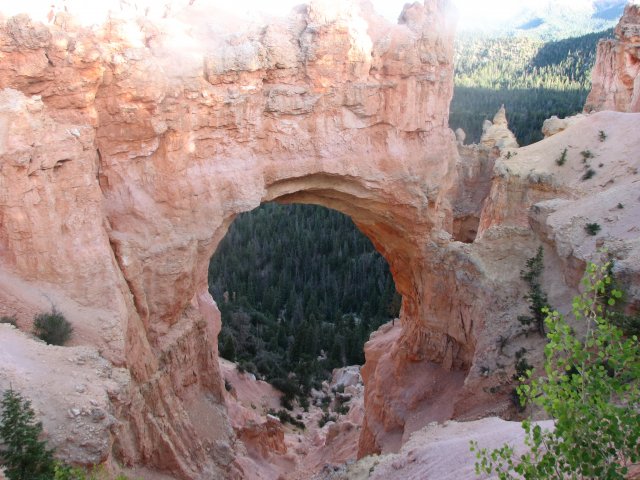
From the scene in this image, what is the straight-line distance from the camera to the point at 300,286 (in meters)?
39.9

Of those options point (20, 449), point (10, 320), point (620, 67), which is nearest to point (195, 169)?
point (10, 320)

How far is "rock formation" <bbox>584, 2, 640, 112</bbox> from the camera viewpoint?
32.7 m

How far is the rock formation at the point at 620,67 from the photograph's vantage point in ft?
107

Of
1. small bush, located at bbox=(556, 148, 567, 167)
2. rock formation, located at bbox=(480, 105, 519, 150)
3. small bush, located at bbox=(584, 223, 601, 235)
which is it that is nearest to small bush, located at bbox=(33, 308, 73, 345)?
small bush, located at bbox=(584, 223, 601, 235)

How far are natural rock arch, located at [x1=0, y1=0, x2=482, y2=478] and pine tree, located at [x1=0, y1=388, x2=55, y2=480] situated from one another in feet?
5.94

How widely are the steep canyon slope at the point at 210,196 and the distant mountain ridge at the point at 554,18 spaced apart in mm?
120243

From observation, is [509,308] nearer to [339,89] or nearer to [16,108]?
[339,89]

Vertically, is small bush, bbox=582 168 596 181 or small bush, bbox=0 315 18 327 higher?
small bush, bbox=582 168 596 181

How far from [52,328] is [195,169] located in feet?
17.3

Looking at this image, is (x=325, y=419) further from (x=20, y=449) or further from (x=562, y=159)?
(x=20, y=449)

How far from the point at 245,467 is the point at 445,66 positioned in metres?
12.5

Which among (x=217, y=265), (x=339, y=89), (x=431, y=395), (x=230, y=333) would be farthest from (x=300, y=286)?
(x=339, y=89)

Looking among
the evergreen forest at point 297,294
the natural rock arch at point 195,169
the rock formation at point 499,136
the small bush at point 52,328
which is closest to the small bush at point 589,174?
the natural rock arch at point 195,169

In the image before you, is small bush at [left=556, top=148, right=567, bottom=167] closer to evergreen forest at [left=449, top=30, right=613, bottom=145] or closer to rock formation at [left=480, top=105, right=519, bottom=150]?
rock formation at [left=480, top=105, right=519, bottom=150]
